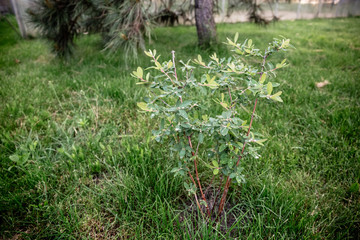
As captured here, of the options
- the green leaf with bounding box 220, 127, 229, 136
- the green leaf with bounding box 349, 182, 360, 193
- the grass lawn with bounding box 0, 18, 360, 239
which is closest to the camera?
the green leaf with bounding box 220, 127, 229, 136

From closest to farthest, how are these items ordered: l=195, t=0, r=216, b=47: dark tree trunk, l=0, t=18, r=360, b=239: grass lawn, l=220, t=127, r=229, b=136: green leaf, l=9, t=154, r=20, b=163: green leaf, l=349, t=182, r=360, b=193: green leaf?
1. l=220, t=127, r=229, b=136: green leaf
2. l=0, t=18, r=360, b=239: grass lawn
3. l=349, t=182, r=360, b=193: green leaf
4. l=9, t=154, r=20, b=163: green leaf
5. l=195, t=0, r=216, b=47: dark tree trunk

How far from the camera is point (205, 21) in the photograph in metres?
3.55

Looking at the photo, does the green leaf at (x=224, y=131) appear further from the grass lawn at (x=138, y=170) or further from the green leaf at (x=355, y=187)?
the green leaf at (x=355, y=187)

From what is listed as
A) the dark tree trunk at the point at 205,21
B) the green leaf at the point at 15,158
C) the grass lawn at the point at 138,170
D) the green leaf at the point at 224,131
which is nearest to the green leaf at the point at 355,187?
the grass lawn at the point at 138,170

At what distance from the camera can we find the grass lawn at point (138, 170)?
1.10m

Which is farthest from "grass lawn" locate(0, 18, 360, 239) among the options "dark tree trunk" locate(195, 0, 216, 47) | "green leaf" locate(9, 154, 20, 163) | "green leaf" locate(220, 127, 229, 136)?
"dark tree trunk" locate(195, 0, 216, 47)

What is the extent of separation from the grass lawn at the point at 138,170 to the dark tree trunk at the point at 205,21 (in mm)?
1608

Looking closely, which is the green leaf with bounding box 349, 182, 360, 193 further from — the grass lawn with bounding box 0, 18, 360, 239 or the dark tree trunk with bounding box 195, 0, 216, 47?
the dark tree trunk with bounding box 195, 0, 216, 47

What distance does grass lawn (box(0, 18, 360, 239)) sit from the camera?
110cm

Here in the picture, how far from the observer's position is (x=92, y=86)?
2514mm

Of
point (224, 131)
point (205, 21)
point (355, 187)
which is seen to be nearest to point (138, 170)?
point (224, 131)

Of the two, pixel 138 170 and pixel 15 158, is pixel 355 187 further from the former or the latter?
pixel 15 158

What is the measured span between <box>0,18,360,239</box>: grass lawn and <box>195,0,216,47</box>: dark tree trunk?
161 centimetres

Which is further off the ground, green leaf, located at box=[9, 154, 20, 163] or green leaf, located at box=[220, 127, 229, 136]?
green leaf, located at box=[220, 127, 229, 136]
